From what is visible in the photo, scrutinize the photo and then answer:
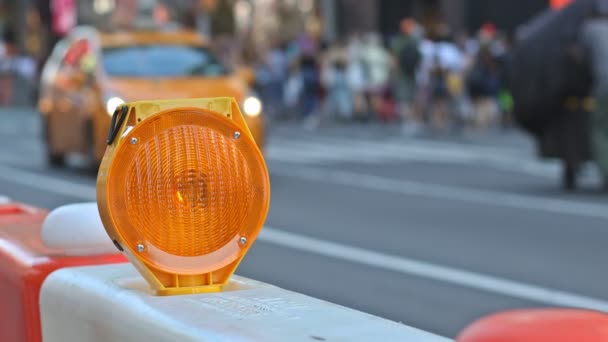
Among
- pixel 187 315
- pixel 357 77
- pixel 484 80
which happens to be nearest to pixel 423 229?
pixel 187 315

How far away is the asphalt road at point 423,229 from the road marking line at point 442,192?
18mm

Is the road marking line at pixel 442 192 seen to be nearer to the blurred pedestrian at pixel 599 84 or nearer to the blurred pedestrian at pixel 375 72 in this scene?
the blurred pedestrian at pixel 599 84

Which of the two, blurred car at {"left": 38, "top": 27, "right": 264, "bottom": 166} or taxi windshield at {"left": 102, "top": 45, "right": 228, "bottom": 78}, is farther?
taxi windshield at {"left": 102, "top": 45, "right": 228, "bottom": 78}

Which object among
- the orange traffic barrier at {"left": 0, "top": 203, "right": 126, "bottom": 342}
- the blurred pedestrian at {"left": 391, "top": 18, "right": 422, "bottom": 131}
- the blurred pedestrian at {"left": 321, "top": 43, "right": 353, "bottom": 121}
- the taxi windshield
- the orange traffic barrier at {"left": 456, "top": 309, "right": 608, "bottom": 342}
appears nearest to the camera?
the orange traffic barrier at {"left": 456, "top": 309, "right": 608, "bottom": 342}

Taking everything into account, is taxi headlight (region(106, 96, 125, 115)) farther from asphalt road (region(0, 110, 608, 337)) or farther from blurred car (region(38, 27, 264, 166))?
asphalt road (region(0, 110, 608, 337))

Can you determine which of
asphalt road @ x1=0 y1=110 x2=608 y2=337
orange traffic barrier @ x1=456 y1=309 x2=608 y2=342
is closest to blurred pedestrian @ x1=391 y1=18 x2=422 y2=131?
asphalt road @ x1=0 y1=110 x2=608 y2=337

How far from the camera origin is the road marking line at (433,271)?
8.03 m

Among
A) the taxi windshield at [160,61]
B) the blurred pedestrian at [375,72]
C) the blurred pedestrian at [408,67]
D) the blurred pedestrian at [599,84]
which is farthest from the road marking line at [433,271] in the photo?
the blurred pedestrian at [375,72]

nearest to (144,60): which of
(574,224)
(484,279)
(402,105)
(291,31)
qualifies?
(574,224)

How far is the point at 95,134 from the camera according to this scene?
1714 centimetres

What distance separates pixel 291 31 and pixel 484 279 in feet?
177

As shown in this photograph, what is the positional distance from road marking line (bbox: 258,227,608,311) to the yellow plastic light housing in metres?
5.05

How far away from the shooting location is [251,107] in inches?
650

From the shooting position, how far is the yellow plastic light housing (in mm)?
2777
